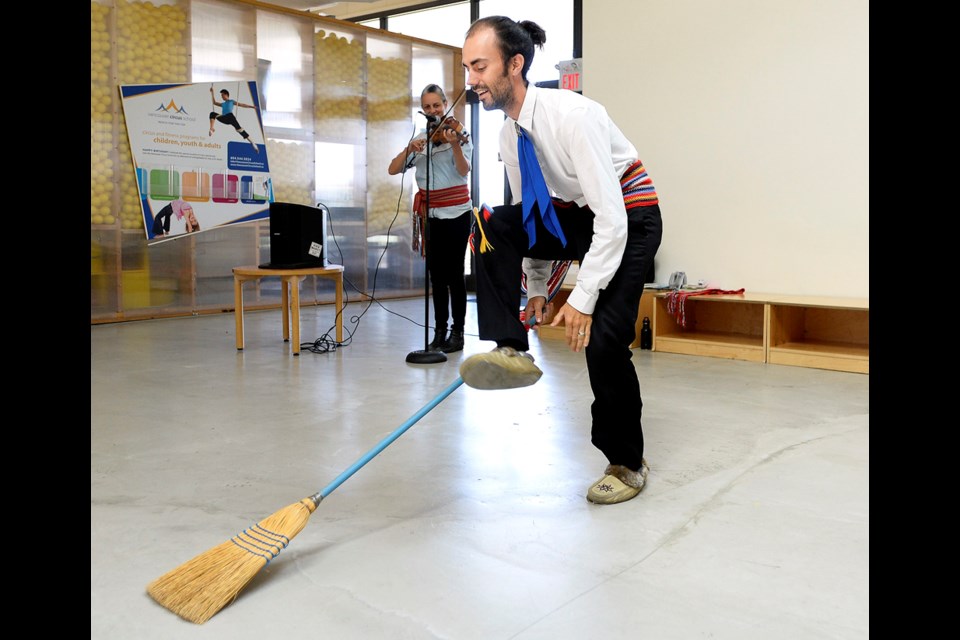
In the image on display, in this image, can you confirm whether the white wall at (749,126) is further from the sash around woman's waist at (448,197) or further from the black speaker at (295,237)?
the black speaker at (295,237)

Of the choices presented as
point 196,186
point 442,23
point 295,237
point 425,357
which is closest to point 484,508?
point 425,357

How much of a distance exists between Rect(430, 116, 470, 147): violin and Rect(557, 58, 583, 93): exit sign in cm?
174

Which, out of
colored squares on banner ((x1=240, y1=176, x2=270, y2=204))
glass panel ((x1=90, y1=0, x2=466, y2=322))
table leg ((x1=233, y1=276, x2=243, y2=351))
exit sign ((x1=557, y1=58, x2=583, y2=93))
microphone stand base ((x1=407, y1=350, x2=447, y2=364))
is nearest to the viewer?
microphone stand base ((x1=407, y1=350, x2=447, y2=364))

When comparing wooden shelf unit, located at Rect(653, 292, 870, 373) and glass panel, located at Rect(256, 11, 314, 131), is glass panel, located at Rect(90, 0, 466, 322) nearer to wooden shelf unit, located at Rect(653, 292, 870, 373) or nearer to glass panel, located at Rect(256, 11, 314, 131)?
glass panel, located at Rect(256, 11, 314, 131)

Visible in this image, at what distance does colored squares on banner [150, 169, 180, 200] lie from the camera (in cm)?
650

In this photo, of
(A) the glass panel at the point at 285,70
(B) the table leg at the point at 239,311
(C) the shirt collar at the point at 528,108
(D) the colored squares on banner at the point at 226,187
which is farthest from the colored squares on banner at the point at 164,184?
(C) the shirt collar at the point at 528,108

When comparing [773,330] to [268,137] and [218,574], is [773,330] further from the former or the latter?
[268,137]

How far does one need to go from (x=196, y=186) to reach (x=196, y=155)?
246 mm

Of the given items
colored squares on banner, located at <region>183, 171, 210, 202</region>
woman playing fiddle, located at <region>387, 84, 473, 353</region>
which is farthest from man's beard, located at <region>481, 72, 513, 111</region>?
colored squares on banner, located at <region>183, 171, 210, 202</region>

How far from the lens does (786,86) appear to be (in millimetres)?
4844

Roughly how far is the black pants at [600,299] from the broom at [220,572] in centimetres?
74

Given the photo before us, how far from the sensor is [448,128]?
466 centimetres
